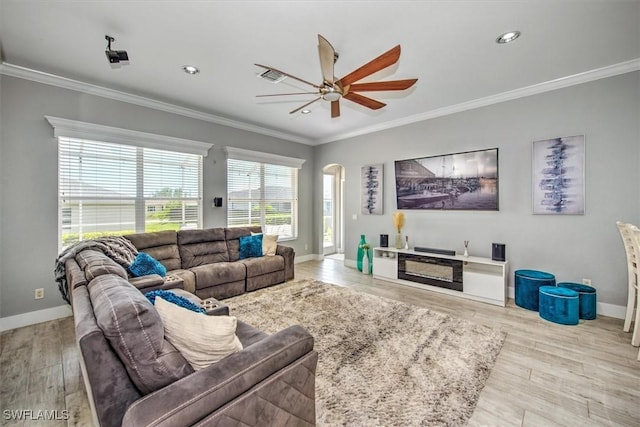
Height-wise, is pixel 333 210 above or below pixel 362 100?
below

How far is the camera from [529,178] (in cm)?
380

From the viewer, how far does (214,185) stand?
4961 millimetres

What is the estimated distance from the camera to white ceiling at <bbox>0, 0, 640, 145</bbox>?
88.7 inches

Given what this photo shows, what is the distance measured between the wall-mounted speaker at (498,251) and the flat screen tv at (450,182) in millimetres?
571

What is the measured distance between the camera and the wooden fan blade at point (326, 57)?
2.06 m

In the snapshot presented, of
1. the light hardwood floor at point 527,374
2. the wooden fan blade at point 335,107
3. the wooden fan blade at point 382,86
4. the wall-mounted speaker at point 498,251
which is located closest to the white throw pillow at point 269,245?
Answer: the wooden fan blade at point 335,107

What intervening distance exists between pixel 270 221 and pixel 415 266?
126 inches

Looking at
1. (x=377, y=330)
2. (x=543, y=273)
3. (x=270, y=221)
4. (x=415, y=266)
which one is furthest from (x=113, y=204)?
(x=543, y=273)

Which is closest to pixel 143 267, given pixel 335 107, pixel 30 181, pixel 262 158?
pixel 30 181

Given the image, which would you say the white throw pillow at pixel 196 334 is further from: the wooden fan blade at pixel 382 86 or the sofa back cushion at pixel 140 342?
the wooden fan blade at pixel 382 86

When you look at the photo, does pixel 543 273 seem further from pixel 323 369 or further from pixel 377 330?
pixel 323 369

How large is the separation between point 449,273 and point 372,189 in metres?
2.25

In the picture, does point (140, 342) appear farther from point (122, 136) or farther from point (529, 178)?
point (529, 178)

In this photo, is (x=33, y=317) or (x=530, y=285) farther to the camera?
(x=530, y=285)
